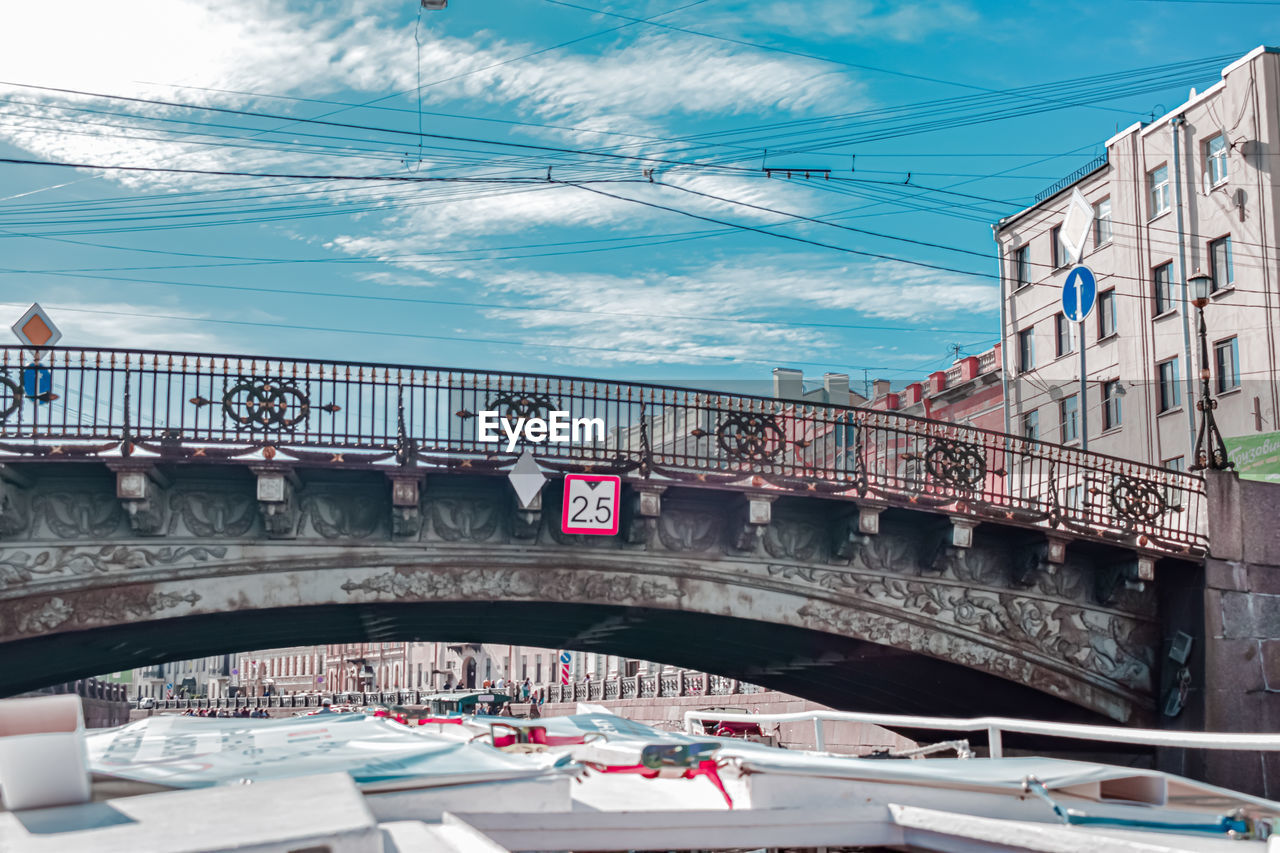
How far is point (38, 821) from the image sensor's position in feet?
10.5

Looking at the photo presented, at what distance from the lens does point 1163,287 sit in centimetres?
3772

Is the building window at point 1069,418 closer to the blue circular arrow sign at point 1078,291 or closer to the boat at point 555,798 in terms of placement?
the blue circular arrow sign at point 1078,291

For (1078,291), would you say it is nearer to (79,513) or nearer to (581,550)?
(581,550)

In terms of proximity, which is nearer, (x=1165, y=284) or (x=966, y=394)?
(x=1165, y=284)

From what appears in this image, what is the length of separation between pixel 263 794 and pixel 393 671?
128 m

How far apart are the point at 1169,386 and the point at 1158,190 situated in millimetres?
6204

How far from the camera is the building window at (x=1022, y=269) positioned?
4434 centimetres

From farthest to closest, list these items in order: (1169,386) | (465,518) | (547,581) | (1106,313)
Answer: (1106,313) → (1169,386) → (547,581) → (465,518)

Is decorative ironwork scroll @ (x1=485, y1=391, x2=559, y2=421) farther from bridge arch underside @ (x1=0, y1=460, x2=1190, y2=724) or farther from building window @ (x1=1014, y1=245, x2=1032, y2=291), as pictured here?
building window @ (x1=1014, y1=245, x2=1032, y2=291)

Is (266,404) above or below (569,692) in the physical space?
above

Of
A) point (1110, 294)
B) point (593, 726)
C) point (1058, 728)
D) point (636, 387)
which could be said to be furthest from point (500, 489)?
point (1110, 294)

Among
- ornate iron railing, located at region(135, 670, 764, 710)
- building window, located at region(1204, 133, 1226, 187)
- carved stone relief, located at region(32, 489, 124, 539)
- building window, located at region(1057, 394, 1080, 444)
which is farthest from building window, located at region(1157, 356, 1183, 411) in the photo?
carved stone relief, located at region(32, 489, 124, 539)

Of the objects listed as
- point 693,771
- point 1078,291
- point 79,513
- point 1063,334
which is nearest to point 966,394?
point 1063,334

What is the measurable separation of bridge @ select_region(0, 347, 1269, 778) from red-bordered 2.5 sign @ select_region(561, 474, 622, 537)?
19 centimetres
